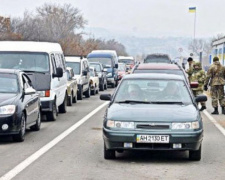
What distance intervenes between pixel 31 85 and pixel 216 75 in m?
7.51

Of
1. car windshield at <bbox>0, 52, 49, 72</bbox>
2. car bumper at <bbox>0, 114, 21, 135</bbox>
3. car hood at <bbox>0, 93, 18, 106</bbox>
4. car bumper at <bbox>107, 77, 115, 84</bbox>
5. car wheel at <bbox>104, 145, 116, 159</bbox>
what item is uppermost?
car windshield at <bbox>0, 52, 49, 72</bbox>

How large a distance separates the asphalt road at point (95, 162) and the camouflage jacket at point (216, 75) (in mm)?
6141

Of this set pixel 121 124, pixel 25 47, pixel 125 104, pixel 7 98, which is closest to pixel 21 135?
pixel 7 98

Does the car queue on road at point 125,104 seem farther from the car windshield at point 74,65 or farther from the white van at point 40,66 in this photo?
the car windshield at point 74,65

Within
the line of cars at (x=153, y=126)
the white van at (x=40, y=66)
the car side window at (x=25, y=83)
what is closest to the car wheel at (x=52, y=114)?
the white van at (x=40, y=66)

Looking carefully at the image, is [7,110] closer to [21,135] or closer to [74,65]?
[21,135]

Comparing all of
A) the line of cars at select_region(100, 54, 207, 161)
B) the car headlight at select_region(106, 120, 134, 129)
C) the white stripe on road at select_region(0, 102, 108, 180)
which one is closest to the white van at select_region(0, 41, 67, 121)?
the white stripe on road at select_region(0, 102, 108, 180)

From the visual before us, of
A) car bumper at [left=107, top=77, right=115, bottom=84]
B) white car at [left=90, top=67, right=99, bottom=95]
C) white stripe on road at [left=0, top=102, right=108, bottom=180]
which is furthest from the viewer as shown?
car bumper at [left=107, top=77, right=115, bottom=84]

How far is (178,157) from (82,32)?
98096mm

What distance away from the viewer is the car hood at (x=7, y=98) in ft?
43.9

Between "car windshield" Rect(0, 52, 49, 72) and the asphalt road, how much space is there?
3.76 metres

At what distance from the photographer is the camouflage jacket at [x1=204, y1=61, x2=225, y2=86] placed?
69.4 ft

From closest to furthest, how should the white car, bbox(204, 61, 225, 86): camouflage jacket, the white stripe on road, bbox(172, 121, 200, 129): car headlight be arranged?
the white stripe on road < bbox(172, 121, 200, 129): car headlight < bbox(204, 61, 225, 86): camouflage jacket < the white car

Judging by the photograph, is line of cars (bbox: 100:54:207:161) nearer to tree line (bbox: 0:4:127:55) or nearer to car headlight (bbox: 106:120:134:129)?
car headlight (bbox: 106:120:134:129)
